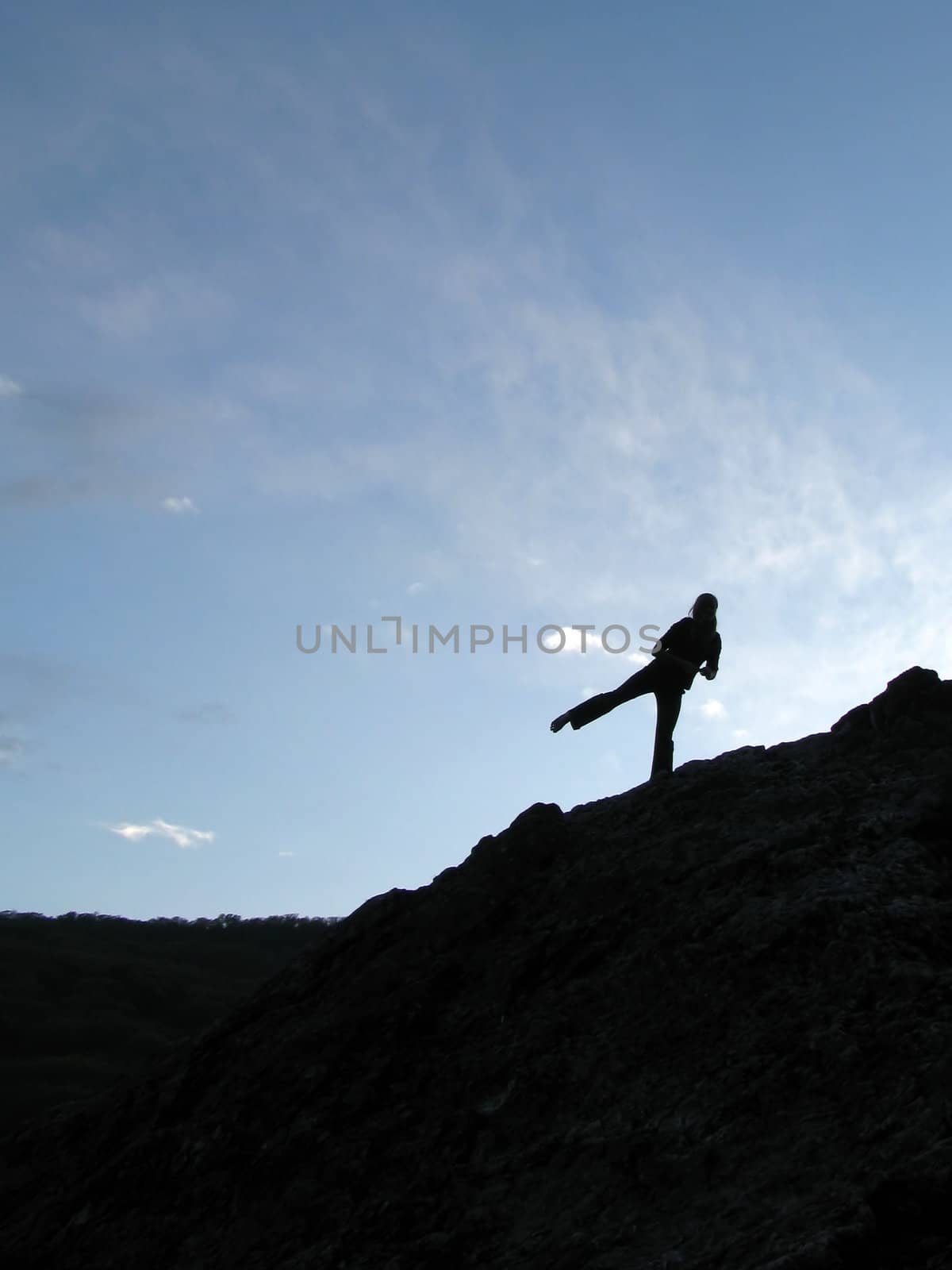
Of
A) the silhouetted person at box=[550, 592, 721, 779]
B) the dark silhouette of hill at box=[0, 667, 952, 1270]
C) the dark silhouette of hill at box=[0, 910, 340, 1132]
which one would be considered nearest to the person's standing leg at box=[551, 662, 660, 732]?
the silhouetted person at box=[550, 592, 721, 779]

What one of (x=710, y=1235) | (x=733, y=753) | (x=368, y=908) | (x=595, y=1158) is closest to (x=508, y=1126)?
(x=595, y=1158)

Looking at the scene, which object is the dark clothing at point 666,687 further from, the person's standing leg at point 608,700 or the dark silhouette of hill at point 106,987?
the dark silhouette of hill at point 106,987

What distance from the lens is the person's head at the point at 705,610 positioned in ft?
42.1

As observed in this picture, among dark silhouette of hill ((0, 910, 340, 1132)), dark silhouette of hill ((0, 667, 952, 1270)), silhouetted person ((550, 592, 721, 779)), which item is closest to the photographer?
dark silhouette of hill ((0, 667, 952, 1270))

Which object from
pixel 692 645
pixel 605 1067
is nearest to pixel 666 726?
pixel 692 645

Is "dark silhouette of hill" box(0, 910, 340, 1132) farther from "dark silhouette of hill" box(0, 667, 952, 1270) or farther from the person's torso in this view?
the person's torso

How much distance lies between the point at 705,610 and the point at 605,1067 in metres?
6.20

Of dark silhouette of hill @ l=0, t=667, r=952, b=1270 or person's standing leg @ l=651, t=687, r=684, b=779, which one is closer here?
dark silhouette of hill @ l=0, t=667, r=952, b=1270

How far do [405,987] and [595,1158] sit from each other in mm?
3097

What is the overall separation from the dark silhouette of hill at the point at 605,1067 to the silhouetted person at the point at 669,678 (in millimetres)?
828

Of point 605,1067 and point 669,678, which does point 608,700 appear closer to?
point 669,678

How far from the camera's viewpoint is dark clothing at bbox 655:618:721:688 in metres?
12.8

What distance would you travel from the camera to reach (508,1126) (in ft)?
25.3

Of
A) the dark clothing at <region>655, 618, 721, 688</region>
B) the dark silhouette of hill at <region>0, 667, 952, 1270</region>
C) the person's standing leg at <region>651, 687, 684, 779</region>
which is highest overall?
the dark clothing at <region>655, 618, 721, 688</region>
